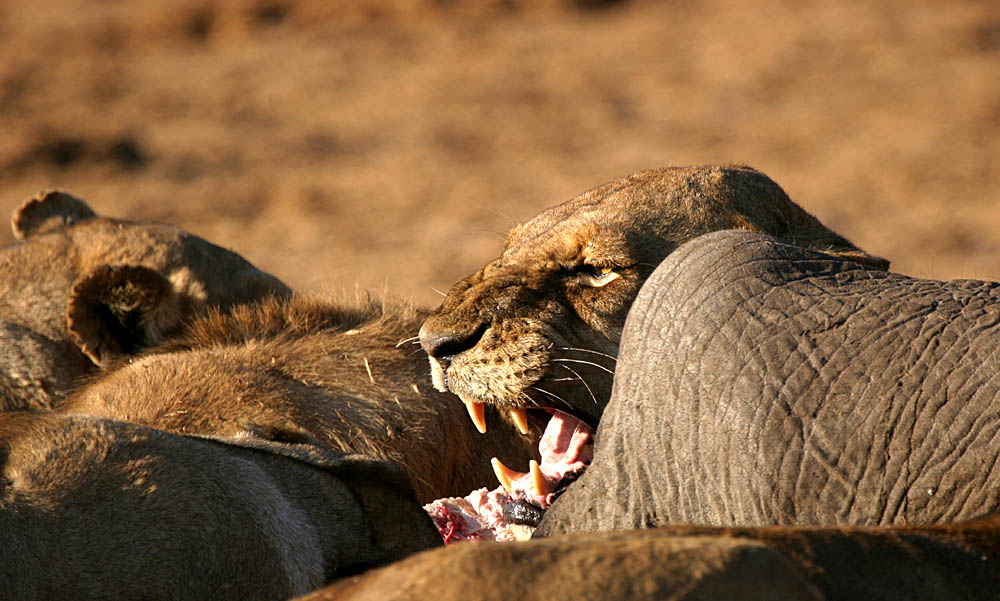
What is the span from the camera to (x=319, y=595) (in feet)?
5.94

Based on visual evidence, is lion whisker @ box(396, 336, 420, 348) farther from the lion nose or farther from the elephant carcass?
the elephant carcass

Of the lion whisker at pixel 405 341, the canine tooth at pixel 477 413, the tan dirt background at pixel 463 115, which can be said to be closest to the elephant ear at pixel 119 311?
the lion whisker at pixel 405 341

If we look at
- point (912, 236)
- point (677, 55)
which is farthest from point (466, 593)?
point (677, 55)

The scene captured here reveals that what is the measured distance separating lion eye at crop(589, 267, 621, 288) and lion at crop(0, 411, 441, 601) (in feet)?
3.50

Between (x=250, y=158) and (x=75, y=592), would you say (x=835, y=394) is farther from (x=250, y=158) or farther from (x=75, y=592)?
(x=250, y=158)

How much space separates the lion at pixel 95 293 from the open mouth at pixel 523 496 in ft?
4.45

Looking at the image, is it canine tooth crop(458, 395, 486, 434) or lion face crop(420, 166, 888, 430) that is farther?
canine tooth crop(458, 395, 486, 434)

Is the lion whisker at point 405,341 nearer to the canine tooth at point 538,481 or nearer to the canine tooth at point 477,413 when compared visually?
the canine tooth at point 477,413

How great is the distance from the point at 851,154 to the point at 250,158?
627cm

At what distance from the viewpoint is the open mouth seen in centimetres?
327

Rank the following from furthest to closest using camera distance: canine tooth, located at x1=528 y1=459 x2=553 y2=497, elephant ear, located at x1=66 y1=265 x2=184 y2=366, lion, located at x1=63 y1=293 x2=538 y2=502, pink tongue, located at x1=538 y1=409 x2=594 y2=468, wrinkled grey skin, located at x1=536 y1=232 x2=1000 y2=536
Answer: elephant ear, located at x1=66 y1=265 x2=184 y2=366 < lion, located at x1=63 y1=293 x2=538 y2=502 < pink tongue, located at x1=538 y1=409 x2=594 y2=468 < canine tooth, located at x1=528 y1=459 x2=553 y2=497 < wrinkled grey skin, located at x1=536 y1=232 x2=1000 y2=536

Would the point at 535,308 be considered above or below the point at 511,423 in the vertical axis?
above

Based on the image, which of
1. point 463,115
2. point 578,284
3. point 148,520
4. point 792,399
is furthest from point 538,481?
point 463,115

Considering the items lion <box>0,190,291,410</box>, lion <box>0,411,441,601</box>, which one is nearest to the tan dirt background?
lion <box>0,190,291,410</box>
